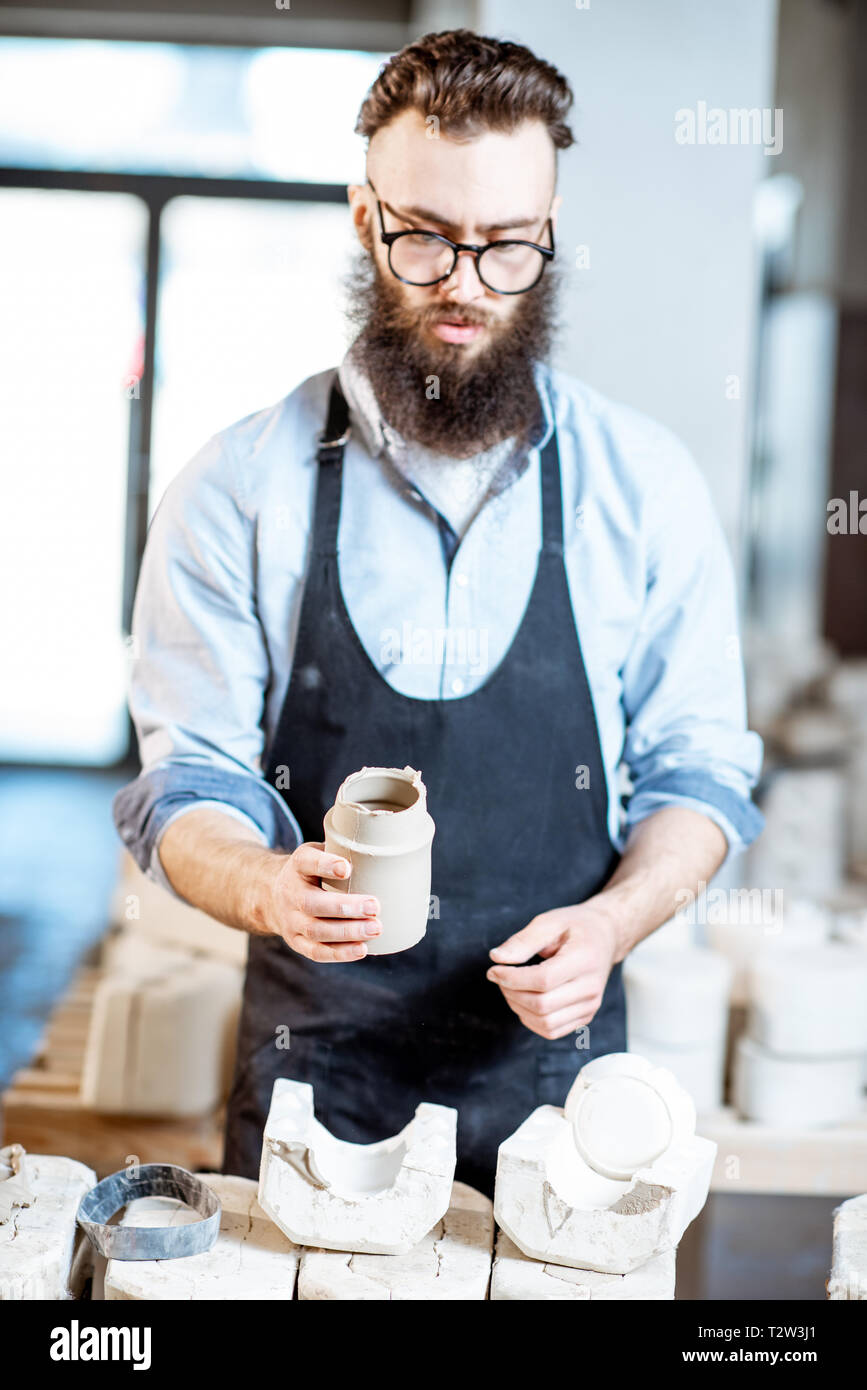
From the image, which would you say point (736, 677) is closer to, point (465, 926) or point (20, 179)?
point (465, 926)

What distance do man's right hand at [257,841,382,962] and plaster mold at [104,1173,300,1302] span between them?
222 mm

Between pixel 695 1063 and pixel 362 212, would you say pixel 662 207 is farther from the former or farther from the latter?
pixel 695 1063

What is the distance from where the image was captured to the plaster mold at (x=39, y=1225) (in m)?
1.01

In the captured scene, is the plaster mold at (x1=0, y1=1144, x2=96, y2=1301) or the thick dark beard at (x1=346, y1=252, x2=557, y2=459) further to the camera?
the thick dark beard at (x1=346, y1=252, x2=557, y2=459)

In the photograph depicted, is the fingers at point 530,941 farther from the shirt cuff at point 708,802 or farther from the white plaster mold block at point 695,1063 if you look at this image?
the white plaster mold block at point 695,1063

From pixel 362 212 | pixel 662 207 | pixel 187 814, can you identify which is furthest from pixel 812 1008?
pixel 362 212

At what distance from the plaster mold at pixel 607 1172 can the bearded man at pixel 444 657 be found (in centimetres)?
23

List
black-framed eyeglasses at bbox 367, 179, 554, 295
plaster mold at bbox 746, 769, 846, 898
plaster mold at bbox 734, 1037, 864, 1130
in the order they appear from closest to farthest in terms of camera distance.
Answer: black-framed eyeglasses at bbox 367, 179, 554, 295 → plaster mold at bbox 734, 1037, 864, 1130 → plaster mold at bbox 746, 769, 846, 898

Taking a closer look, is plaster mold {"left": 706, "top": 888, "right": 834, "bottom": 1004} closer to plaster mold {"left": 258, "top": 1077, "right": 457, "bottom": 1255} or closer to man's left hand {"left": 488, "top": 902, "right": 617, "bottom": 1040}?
man's left hand {"left": 488, "top": 902, "right": 617, "bottom": 1040}

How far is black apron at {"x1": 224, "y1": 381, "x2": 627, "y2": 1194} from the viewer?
52.3 inches

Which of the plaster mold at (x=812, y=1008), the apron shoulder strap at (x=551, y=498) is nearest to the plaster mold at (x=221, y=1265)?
the apron shoulder strap at (x=551, y=498)

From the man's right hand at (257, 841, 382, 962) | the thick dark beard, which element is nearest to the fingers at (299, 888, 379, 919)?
the man's right hand at (257, 841, 382, 962)

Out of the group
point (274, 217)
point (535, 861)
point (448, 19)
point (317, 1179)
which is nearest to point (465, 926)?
point (535, 861)

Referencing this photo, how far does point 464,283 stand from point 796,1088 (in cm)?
112
